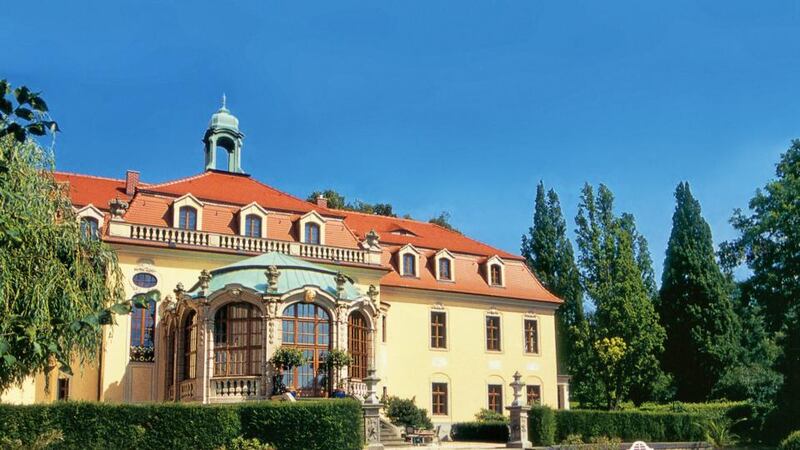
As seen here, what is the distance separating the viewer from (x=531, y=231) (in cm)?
4959

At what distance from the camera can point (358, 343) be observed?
29422 millimetres

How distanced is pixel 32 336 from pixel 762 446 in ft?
97.6

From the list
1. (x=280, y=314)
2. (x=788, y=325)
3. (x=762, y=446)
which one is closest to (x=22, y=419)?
(x=280, y=314)

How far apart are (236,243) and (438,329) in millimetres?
9449

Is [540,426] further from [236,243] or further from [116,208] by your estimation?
[116,208]

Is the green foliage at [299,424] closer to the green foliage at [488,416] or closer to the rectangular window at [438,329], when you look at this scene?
the green foliage at [488,416]

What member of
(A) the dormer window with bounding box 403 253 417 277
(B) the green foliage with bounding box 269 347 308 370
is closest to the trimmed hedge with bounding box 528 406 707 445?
(B) the green foliage with bounding box 269 347 308 370

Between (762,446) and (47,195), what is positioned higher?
(47,195)

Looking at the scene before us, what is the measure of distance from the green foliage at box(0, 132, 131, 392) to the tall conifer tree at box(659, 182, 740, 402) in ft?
113

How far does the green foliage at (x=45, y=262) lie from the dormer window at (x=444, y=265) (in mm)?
19246

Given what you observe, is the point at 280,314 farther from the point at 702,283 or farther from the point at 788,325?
the point at 702,283

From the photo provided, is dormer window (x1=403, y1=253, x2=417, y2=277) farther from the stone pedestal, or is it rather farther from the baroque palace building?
the stone pedestal

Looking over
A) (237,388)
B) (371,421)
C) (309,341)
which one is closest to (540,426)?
(371,421)

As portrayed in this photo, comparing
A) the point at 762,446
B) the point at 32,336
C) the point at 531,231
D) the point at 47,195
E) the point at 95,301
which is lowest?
the point at 762,446
